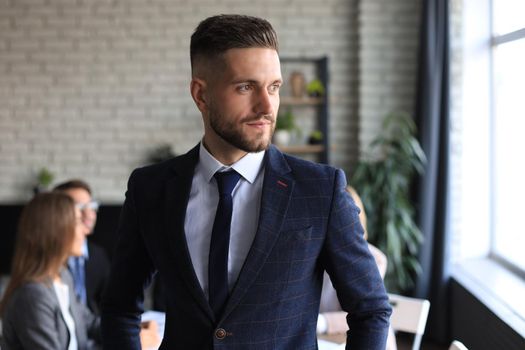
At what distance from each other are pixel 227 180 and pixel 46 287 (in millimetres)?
1459

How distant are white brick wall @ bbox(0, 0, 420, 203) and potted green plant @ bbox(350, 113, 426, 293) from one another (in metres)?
0.65

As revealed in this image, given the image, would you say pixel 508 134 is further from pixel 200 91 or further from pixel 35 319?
pixel 200 91

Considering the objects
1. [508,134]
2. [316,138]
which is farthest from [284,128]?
[508,134]

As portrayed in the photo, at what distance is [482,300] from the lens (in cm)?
364

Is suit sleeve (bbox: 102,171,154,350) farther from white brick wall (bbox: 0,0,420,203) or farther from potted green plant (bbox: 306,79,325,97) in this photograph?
white brick wall (bbox: 0,0,420,203)

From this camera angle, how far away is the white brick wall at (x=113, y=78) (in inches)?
199

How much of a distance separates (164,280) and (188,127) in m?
3.91

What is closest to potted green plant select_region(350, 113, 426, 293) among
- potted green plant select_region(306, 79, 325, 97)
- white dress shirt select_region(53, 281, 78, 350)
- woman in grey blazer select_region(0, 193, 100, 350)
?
potted green plant select_region(306, 79, 325, 97)

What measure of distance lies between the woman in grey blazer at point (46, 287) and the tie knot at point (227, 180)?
140 centimetres

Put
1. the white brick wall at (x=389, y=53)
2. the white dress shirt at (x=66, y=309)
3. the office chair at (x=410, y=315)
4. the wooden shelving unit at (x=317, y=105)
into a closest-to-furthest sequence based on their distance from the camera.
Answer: the white dress shirt at (x=66, y=309) → the office chair at (x=410, y=315) → the white brick wall at (x=389, y=53) → the wooden shelving unit at (x=317, y=105)

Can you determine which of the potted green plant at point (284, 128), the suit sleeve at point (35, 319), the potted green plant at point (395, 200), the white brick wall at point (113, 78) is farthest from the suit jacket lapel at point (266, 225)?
the white brick wall at point (113, 78)

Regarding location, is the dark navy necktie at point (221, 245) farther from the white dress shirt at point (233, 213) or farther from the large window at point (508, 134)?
the large window at point (508, 134)

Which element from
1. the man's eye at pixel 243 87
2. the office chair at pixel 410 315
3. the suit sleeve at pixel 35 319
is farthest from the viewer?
the office chair at pixel 410 315

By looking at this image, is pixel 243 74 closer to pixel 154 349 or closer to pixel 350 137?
pixel 154 349
